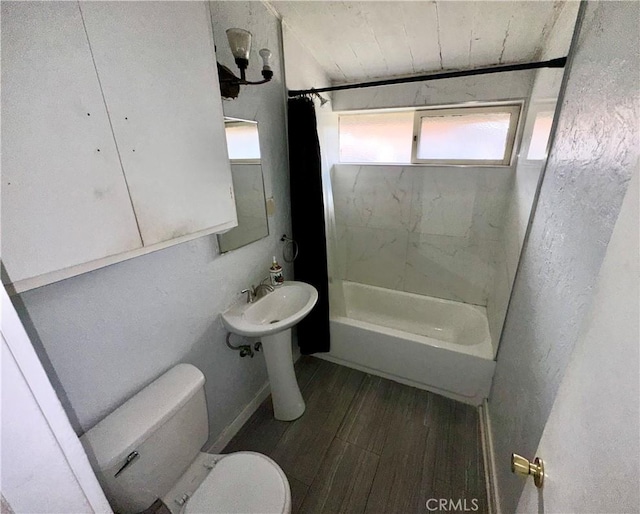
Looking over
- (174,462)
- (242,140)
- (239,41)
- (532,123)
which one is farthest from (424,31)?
(174,462)

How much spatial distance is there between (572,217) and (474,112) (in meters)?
1.61

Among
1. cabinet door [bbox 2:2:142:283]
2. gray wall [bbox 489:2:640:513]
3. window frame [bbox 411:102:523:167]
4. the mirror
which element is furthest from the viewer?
window frame [bbox 411:102:523:167]

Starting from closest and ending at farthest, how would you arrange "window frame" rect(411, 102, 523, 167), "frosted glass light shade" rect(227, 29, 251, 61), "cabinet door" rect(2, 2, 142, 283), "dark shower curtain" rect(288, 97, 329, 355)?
"cabinet door" rect(2, 2, 142, 283) < "frosted glass light shade" rect(227, 29, 251, 61) < "dark shower curtain" rect(288, 97, 329, 355) < "window frame" rect(411, 102, 523, 167)

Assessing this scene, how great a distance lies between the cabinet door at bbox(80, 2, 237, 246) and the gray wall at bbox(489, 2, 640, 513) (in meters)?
1.13

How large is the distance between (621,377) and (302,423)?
1686mm

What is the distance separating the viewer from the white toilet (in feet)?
2.74

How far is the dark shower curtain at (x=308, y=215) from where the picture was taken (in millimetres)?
1689

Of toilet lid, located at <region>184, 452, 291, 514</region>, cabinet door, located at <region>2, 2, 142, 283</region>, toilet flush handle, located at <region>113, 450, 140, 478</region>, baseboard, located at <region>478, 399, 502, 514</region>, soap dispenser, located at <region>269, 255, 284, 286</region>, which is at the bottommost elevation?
baseboard, located at <region>478, 399, 502, 514</region>

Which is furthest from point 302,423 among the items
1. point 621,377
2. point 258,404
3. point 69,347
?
point 621,377

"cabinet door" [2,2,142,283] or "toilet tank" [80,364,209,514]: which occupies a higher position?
"cabinet door" [2,2,142,283]

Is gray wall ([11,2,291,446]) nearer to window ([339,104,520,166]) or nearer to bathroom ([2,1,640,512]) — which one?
bathroom ([2,1,640,512])

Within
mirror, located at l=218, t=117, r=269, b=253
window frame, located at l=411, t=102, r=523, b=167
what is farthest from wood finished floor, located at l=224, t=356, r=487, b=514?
window frame, located at l=411, t=102, r=523, b=167

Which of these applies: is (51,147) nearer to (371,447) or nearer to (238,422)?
(238,422)

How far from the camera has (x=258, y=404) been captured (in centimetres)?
181
